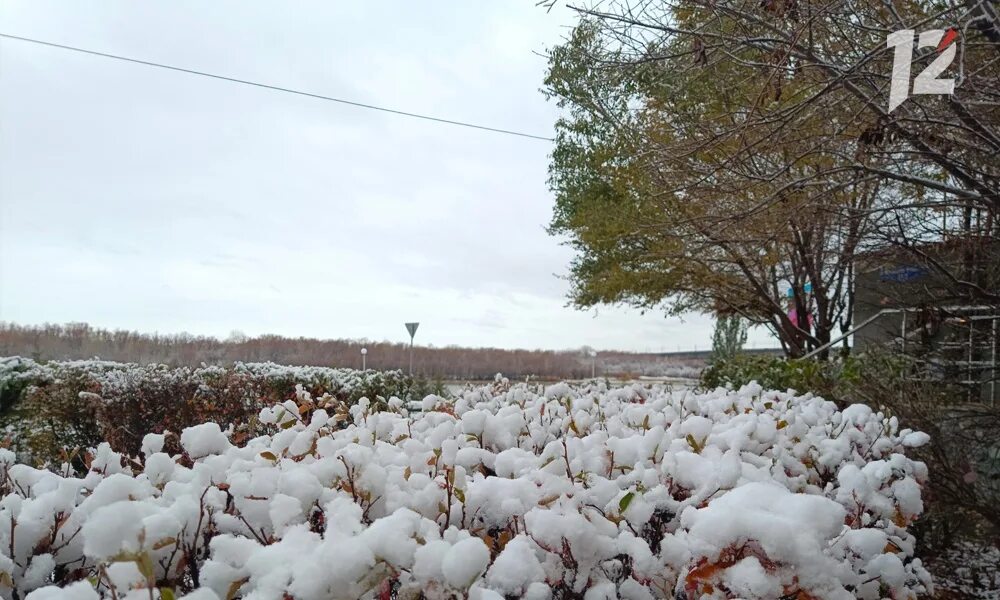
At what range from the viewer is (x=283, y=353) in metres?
12.7

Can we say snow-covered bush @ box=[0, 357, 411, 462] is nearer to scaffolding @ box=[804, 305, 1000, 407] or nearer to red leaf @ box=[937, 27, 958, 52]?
scaffolding @ box=[804, 305, 1000, 407]

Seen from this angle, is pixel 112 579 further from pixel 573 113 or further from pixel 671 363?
pixel 671 363

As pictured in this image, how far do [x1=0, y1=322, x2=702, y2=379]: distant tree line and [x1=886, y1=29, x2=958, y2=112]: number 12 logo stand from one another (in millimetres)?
9633

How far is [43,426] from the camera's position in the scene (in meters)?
7.43

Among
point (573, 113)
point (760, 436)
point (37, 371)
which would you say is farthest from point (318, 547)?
point (573, 113)

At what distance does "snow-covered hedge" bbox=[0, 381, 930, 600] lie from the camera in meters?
0.88

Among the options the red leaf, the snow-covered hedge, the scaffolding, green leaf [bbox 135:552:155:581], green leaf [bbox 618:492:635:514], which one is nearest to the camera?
green leaf [bbox 135:552:155:581]

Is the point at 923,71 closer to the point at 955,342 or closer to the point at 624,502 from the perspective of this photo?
the point at 955,342

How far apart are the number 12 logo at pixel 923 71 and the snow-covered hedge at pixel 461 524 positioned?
187cm

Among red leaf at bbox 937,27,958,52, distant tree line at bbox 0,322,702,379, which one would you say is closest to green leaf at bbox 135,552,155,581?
red leaf at bbox 937,27,958,52

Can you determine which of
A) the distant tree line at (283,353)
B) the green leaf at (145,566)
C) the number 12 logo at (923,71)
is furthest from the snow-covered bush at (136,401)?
the green leaf at (145,566)

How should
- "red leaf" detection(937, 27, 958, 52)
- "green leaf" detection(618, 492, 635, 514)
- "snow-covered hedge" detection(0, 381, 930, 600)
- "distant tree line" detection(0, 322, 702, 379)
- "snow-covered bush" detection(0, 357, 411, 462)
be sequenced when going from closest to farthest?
"snow-covered hedge" detection(0, 381, 930, 600) → "green leaf" detection(618, 492, 635, 514) → "red leaf" detection(937, 27, 958, 52) → "snow-covered bush" detection(0, 357, 411, 462) → "distant tree line" detection(0, 322, 702, 379)

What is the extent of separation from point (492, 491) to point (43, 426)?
7.95 meters

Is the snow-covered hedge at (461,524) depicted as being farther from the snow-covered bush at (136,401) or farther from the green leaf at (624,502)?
the snow-covered bush at (136,401)
